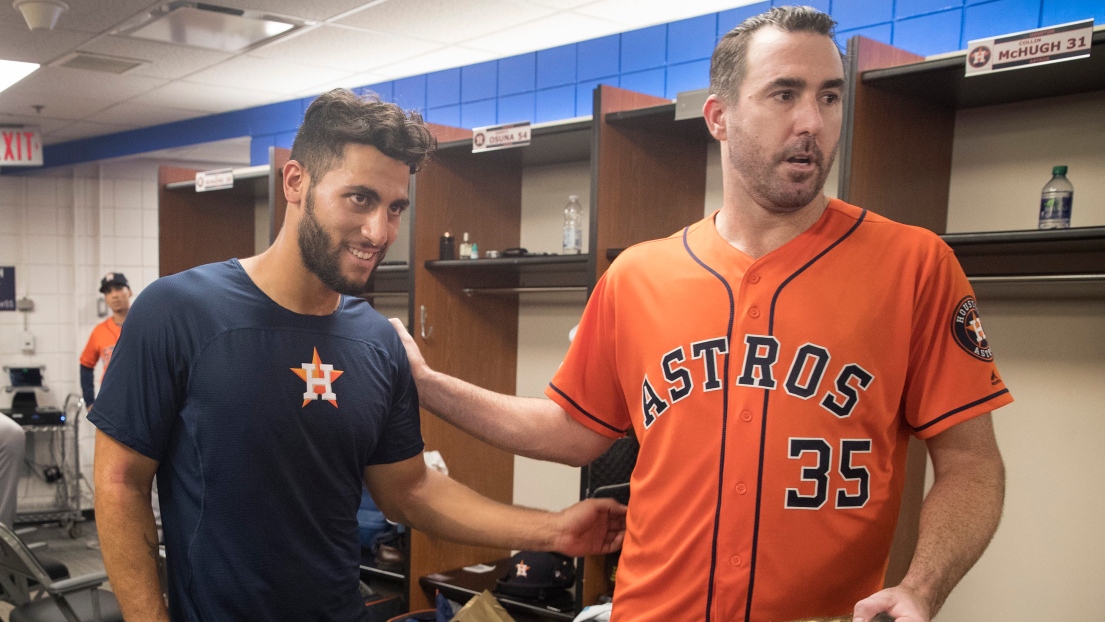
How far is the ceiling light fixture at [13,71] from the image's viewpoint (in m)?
4.64

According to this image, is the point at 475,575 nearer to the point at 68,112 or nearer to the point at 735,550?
the point at 735,550

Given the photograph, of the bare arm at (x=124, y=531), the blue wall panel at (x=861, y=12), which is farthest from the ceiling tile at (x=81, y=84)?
the bare arm at (x=124, y=531)

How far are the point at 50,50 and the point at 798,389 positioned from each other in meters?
4.45

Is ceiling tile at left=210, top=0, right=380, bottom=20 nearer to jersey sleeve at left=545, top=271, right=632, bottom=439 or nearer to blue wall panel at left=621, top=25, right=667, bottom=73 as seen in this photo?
blue wall panel at left=621, top=25, right=667, bottom=73

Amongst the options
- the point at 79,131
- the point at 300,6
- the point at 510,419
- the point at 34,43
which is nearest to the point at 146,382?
the point at 510,419

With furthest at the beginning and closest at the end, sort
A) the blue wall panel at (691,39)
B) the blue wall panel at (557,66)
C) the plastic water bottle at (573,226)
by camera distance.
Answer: the blue wall panel at (557,66), the blue wall panel at (691,39), the plastic water bottle at (573,226)

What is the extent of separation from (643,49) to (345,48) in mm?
1496

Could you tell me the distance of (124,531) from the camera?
1.34 m

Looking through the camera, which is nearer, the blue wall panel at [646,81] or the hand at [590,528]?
the hand at [590,528]

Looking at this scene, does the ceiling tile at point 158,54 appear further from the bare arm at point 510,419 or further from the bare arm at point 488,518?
the bare arm at point 488,518

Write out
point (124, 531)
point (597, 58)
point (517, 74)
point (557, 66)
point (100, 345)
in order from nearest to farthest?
point (124, 531)
point (597, 58)
point (557, 66)
point (517, 74)
point (100, 345)

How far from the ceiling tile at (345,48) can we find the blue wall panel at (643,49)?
944 millimetres

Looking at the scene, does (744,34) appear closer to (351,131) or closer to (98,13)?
(351,131)

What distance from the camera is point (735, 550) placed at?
1319 millimetres
